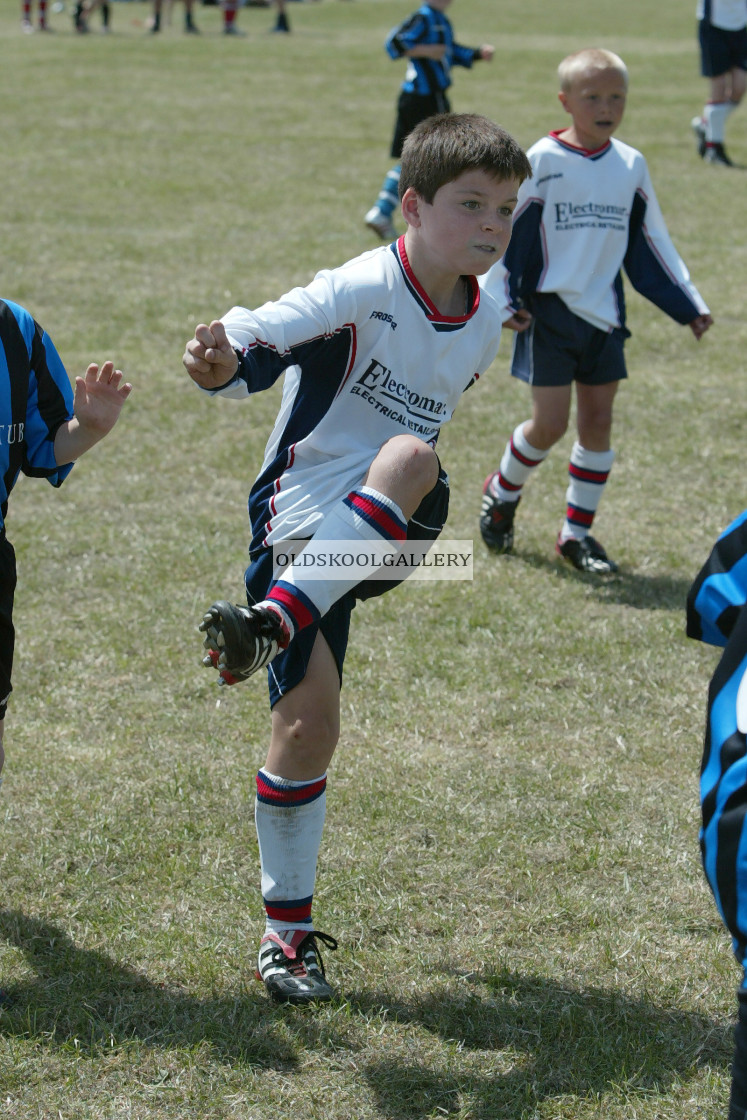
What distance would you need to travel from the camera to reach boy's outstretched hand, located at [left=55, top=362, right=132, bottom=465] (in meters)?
2.70

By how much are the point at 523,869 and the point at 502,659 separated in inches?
48.1

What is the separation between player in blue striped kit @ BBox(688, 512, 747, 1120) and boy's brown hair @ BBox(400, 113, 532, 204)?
1113mm

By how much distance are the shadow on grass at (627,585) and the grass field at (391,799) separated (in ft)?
0.07

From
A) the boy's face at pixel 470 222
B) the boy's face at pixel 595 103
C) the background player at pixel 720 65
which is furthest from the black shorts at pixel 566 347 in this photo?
the background player at pixel 720 65

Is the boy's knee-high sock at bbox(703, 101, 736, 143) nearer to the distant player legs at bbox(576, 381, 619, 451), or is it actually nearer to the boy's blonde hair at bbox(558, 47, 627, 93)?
the boy's blonde hair at bbox(558, 47, 627, 93)

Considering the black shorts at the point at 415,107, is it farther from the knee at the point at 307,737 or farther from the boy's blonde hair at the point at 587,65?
the knee at the point at 307,737

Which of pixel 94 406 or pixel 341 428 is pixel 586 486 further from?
pixel 94 406

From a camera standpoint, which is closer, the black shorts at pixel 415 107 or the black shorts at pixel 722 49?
the black shorts at pixel 415 107

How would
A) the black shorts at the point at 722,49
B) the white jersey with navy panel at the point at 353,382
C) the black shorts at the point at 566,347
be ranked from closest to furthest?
the white jersey with navy panel at the point at 353,382
the black shorts at the point at 566,347
the black shorts at the point at 722,49

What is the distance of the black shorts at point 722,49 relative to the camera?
43.2 ft

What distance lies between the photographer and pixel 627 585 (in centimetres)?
493

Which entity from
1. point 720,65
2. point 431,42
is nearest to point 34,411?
point 431,42

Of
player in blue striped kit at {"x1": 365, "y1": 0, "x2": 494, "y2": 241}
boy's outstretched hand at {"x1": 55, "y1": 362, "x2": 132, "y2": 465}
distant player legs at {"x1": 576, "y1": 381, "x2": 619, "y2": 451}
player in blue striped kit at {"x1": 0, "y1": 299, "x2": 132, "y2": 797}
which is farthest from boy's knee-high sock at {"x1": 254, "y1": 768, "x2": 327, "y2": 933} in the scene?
player in blue striped kit at {"x1": 365, "y1": 0, "x2": 494, "y2": 241}

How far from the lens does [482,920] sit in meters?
2.96
